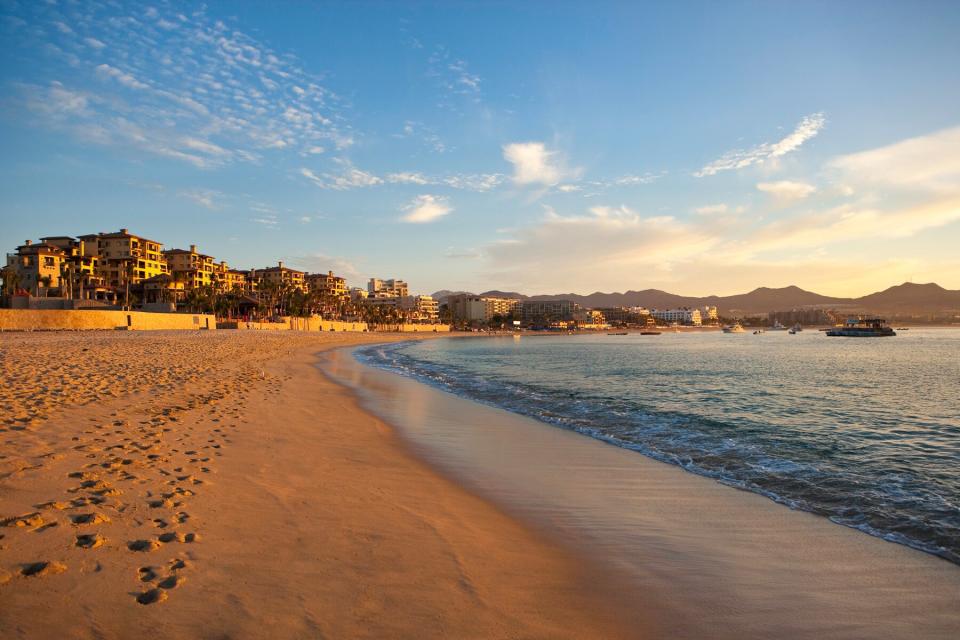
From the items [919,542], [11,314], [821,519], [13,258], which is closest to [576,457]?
[821,519]

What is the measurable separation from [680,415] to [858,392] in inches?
491

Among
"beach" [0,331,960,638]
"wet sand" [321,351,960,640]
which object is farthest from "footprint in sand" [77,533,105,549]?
"wet sand" [321,351,960,640]

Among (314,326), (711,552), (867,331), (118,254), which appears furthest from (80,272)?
(867,331)

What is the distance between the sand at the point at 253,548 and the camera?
11.5 feet

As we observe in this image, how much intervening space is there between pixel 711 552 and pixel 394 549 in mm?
3404

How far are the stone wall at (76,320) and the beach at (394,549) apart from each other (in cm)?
4918

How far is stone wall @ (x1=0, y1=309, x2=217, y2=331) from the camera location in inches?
1811

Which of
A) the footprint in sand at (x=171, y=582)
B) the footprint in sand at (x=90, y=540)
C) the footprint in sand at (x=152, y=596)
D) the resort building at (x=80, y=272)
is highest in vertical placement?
the resort building at (x=80, y=272)

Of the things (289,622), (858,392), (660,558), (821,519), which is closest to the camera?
(289,622)

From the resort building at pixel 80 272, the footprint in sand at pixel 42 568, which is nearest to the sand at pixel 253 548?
the footprint in sand at pixel 42 568

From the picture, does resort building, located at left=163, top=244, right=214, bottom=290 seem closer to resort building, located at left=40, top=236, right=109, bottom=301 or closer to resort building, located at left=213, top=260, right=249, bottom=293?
resort building, located at left=213, top=260, right=249, bottom=293

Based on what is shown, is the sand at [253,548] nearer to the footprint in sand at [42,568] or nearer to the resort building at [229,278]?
the footprint in sand at [42,568]

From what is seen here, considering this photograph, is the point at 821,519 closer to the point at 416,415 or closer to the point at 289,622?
the point at 289,622

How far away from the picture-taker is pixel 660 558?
17.1ft
